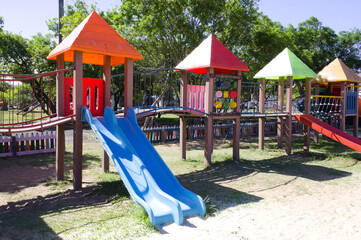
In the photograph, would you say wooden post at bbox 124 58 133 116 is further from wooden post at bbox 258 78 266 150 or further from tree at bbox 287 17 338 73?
tree at bbox 287 17 338 73

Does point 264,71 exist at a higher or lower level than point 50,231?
higher

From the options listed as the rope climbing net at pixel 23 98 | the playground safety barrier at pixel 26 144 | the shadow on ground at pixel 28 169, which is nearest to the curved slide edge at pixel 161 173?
the rope climbing net at pixel 23 98

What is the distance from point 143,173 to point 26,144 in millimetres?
6893

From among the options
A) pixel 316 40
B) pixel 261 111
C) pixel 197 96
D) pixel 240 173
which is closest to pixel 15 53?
pixel 197 96

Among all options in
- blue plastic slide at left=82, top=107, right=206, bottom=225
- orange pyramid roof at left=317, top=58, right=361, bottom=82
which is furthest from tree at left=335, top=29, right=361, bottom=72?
blue plastic slide at left=82, top=107, right=206, bottom=225

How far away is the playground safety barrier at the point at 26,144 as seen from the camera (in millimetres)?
10008

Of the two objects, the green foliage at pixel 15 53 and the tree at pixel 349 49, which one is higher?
the tree at pixel 349 49

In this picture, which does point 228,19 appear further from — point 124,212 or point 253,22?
point 124,212

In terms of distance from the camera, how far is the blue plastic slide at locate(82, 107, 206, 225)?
4844 millimetres

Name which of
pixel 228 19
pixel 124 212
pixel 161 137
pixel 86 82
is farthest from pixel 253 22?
pixel 124 212

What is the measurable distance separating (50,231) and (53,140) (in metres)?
7.33

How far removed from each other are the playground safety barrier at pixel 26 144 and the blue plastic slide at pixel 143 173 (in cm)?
509

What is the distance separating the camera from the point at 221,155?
35.9 feet

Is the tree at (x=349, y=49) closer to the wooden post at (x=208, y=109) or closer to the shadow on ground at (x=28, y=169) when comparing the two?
the wooden post at (x=208, y=109)
